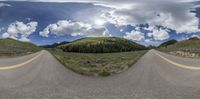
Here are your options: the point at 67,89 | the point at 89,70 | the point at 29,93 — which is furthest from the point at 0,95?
the point at 89,70

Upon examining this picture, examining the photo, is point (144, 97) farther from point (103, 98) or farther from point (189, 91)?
point (189, 91)

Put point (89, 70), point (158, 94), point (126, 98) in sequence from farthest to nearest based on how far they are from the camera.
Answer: point (89, 70) → point (158, 94) → point (126, 98)

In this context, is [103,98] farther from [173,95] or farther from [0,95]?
A: [0,95]

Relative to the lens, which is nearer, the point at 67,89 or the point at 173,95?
the point at 173,95

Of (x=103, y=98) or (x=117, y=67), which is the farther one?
(x=117, y=67)

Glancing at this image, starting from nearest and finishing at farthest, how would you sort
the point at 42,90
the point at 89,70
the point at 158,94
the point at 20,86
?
the point at 158,94, the point at 42,90, the point at 20,86, the point at 89,70

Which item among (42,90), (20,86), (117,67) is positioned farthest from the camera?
(117,67)

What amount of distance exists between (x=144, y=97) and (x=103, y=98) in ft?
2.85

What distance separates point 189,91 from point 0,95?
14.1 ft

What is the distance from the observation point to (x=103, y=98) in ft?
27.2

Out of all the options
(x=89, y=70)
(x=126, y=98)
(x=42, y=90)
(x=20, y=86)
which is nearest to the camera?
(x=126, y=98)

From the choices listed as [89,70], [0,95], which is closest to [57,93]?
[0,95]

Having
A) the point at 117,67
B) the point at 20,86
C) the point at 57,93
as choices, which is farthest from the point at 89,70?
the point at 57,93

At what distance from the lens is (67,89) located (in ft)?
32.5
